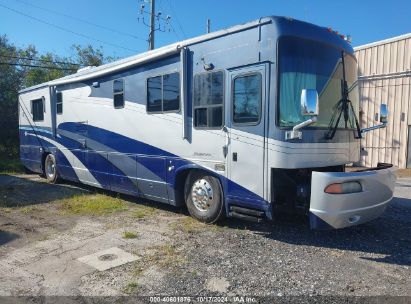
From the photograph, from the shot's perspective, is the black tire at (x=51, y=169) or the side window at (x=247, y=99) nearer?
the side window at (x=247, y=99)

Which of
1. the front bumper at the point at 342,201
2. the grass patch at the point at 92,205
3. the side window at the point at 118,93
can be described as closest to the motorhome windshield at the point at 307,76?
the front bumper at the point at 342,201

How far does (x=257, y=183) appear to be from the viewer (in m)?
5.76

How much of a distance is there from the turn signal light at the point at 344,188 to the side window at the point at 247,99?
4.64ft

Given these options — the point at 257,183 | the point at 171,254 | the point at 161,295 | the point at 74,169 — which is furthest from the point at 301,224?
the point at 74,169

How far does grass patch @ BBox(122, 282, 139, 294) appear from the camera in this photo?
4.22 metres

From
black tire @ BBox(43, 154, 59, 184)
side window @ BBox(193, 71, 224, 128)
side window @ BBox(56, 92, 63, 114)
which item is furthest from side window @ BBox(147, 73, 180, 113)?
black tire @ BBox(43, 154, 59, 184)

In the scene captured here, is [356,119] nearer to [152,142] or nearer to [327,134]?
[327,134]

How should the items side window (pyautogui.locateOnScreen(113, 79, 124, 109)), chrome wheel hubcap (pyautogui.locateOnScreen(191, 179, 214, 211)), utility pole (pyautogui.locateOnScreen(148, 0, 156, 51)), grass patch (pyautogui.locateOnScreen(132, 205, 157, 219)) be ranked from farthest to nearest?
1. utility pole (pyautogui.locateOnScreen(148, 0, 156, 51))
2. side window (pyautogui.locateOnScreen(113, 79, 124, 109))
3. grass patch (pyautogui.locateOnScreen(132, 205, 157, 219))
4. chrome wheel hubcap (pyautogui.locateOnScreen(191, 179, 214, 211))

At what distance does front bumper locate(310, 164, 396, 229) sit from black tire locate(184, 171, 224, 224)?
5.66 feet

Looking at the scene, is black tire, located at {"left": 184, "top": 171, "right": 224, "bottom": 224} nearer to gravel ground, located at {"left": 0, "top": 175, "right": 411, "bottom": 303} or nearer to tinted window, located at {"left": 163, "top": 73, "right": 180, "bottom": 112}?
gravel ground, located at {"left": 0, "top": 175, "right": 411, "bottom": 303}

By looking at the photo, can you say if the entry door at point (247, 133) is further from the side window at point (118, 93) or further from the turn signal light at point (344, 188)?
the side window at point (118, 93)

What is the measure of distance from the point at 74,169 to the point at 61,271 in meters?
6.15

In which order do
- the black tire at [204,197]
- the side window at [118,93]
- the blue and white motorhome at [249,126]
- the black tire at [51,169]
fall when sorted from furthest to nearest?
the black tire at [51,169], the side window at [118,93], the black tire at [204,197], the blue and white motorhome at [249,126]

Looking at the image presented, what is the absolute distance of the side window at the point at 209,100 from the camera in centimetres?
634
